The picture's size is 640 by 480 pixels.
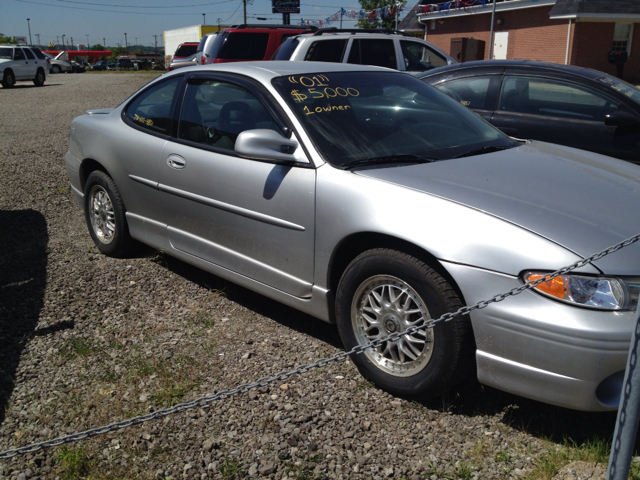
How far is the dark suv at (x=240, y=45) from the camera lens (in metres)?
14.9

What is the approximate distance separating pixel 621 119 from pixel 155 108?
3.89m

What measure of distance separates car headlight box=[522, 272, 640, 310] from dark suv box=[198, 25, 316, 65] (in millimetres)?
13235

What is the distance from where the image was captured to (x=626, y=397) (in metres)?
1.82

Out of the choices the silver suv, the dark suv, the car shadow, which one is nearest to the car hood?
the car shadow

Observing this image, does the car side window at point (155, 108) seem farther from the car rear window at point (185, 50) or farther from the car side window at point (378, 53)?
the car rear window at point (185, 50)

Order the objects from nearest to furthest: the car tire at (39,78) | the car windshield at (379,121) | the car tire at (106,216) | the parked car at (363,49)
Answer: the car windshield at (379,121)
the car tire at (106,216)
the parked car at (363,49)
the car tire at (39,78)

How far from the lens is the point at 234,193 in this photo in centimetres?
373

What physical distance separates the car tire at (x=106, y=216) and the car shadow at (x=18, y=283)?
1.66 ft

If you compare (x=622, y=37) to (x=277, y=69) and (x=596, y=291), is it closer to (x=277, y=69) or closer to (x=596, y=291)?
Answer: (x=277, y=69)

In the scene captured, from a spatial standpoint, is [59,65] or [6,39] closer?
[59,65]

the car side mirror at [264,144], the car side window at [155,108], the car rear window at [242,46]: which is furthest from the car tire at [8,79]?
the car side mirror at [264,144]

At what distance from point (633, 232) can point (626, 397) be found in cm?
111

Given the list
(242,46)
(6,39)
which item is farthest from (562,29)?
(6,39)

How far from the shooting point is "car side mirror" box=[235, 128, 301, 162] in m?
3.40
